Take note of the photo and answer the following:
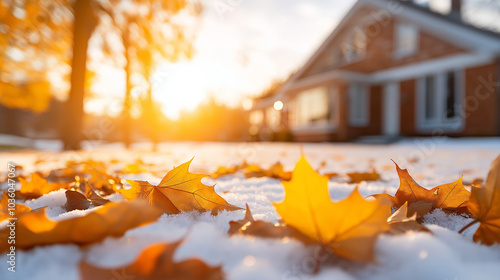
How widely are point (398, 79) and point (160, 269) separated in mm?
13122

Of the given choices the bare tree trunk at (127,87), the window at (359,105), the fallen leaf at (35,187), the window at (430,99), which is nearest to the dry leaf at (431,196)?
the fallen leaf at (35,187)

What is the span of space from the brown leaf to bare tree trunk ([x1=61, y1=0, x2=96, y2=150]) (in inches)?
284

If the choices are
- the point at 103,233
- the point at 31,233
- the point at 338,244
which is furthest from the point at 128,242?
the point at 338,244

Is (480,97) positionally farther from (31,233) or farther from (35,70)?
(35,70)

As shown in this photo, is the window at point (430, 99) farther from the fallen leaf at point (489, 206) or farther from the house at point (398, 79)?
the fallen leaf at point (489, 206)

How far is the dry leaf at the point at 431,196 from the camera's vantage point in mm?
746

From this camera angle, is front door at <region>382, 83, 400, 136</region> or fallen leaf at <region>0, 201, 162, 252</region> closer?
fallen leaf at <region>0, 201, 162, 252</region>

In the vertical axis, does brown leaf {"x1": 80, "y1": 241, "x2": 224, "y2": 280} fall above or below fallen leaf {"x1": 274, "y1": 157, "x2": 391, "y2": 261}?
below

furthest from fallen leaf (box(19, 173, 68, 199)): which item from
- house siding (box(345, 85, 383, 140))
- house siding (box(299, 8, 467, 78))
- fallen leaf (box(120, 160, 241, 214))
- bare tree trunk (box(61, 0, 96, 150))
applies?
house siding (box(345, 85, 383, 140))

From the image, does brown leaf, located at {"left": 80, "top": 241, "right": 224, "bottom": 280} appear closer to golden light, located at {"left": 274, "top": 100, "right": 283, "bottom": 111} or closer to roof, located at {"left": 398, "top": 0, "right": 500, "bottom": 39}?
roof, located at {"left": 398, "top": 0, "right": 500, "bottom": 39}

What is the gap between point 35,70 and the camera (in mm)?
9234

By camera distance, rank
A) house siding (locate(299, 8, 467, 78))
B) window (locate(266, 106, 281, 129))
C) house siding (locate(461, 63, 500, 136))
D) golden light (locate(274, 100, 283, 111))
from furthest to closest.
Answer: window (locate(266, 106, 281, 129)) → golden light (locate(274, 100, 283, 111)) → house siding (locate(299, 8, 467, 78)) → house siding (locate(461, 63, 500, 136))

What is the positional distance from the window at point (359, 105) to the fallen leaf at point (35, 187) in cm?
1262

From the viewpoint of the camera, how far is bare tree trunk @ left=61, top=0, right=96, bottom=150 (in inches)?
252
